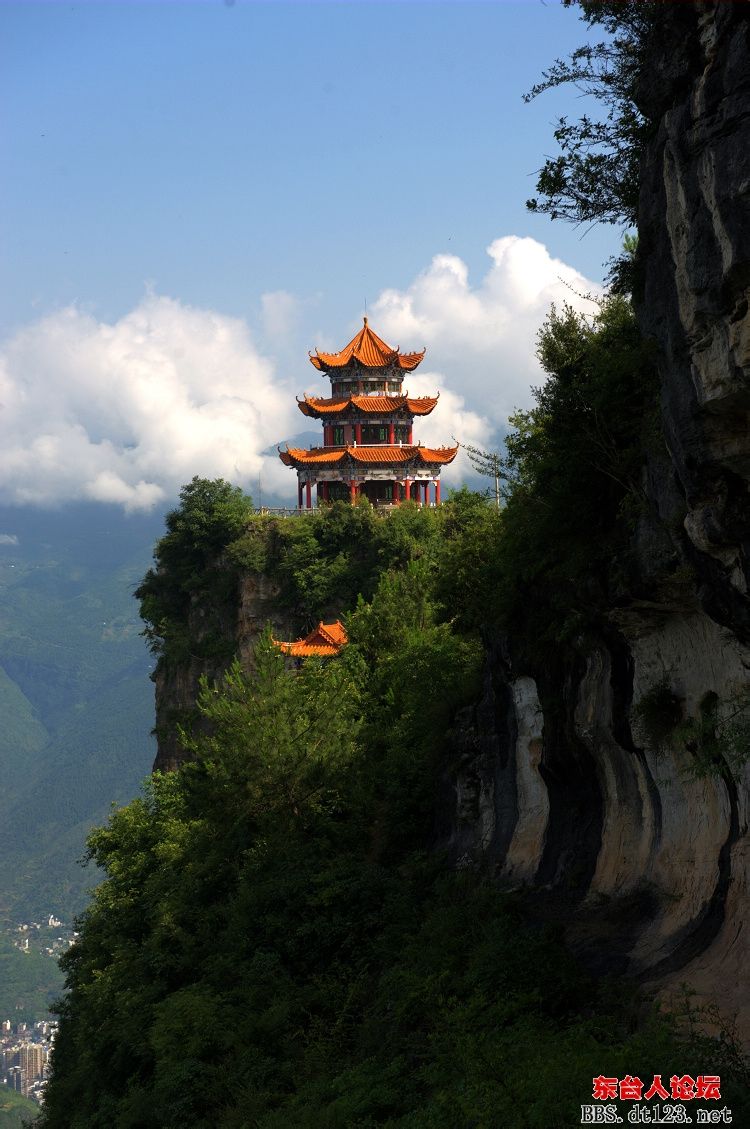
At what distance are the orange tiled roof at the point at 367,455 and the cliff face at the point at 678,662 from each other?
33038 mm

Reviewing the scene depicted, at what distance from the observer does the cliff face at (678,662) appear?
10.6m

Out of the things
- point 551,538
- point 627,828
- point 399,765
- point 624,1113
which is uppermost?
point 551,538

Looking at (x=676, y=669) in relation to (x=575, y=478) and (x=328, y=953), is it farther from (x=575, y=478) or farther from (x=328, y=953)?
(x=328, y=953)

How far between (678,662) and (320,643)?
2882 centimetres

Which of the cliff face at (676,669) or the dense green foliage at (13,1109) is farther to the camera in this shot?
the dense green foliage at (13,1109)

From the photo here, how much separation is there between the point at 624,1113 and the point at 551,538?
9.17 m

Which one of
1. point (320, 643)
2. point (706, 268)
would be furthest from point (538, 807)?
point (320, 643)

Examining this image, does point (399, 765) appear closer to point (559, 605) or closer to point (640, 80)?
point (559, 605)

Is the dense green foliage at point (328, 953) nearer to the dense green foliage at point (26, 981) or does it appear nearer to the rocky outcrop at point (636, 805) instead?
the rocky outcrop at point (636, 805)

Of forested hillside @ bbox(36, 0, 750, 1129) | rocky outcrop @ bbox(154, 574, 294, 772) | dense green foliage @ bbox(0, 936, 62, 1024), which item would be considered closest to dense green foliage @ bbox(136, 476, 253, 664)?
→ rocky outcrop @ bbox(154, 574, 294, 772)

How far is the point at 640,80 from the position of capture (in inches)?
492

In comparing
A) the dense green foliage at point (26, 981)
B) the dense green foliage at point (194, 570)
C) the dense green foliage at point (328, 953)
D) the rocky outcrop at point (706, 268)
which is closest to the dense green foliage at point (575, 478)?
the rocky outcrop at point (706, 268)

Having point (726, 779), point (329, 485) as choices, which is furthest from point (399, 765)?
point (329, 485)

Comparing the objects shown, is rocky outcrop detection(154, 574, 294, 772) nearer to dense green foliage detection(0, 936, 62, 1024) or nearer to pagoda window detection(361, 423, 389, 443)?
pagoda window detection(361, 423, 389, 443)
